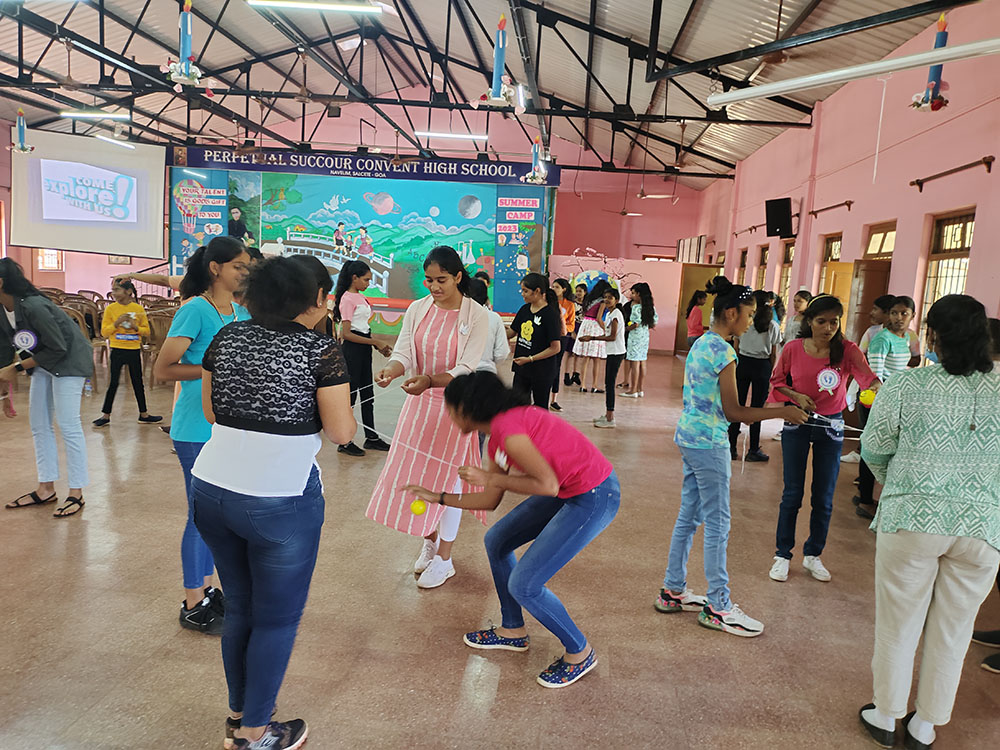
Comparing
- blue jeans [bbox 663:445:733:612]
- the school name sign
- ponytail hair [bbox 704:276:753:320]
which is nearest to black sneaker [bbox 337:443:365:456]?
blue jeans [bbox 663:445:733:612]

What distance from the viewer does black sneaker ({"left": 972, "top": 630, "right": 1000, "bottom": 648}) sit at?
2.70 meters

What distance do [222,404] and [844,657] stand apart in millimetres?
2386

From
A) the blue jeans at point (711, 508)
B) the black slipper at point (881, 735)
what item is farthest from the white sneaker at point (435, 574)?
the black slipper at point (881, 735)

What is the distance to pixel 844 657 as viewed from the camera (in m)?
2.55

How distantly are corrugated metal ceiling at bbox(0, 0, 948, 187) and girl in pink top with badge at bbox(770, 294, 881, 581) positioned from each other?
5.22m

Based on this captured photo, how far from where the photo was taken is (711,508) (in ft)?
8.59

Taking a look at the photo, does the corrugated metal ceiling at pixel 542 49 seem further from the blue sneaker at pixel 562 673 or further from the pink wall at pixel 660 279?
the blue sneaker at pixel 562 673

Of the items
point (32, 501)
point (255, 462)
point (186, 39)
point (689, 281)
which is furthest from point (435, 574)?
point (689, 281)

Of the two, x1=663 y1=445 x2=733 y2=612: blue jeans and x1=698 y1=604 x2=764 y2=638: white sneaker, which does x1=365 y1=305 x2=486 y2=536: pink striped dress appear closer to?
x1=663 y1=445 x2=733 y2=612: blue jeans

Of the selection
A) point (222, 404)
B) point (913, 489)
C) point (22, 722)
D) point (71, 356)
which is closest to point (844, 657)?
point (913, 489)

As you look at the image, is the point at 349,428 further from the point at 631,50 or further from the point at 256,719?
the point at 631,50

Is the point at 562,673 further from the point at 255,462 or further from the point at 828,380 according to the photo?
the point at 828,380

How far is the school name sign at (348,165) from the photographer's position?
516 inches

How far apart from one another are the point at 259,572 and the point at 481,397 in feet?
2.44
